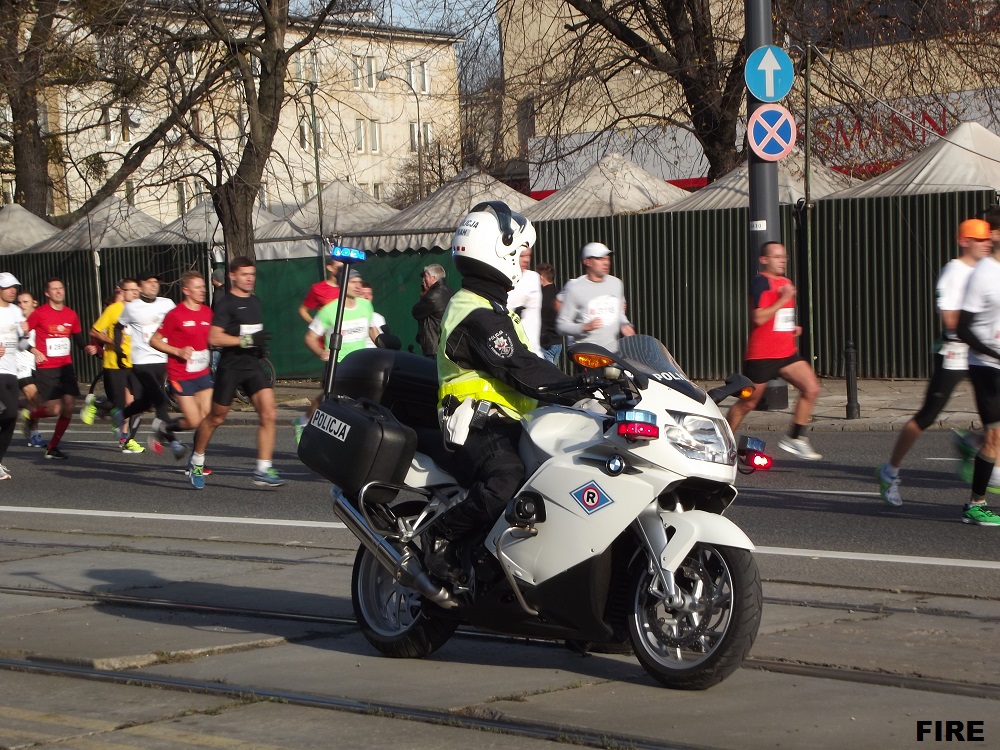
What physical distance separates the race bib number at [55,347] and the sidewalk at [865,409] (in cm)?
322

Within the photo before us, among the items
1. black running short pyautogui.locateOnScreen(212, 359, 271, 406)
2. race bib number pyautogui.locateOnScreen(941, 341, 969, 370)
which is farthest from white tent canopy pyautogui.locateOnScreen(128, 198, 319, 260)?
race bib number pyautogui.locateOnScreen(941, 341, 969, 370)

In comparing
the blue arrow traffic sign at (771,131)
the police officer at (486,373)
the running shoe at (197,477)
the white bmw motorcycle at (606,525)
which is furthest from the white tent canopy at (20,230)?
the police officer at (486,373)

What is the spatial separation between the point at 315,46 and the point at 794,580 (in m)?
16.5

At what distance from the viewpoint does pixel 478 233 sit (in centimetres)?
541

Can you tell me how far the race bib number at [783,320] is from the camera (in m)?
11.1

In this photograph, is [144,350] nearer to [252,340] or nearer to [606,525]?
[252,340]

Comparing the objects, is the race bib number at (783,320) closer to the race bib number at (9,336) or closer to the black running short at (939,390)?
the black running short at (939,390)

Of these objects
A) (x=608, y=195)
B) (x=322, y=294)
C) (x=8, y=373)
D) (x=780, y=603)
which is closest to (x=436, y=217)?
(x=608, y=195)

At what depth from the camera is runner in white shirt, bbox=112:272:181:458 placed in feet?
46.5

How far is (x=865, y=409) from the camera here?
15.5 meters

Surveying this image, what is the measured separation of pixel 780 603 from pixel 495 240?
247cm

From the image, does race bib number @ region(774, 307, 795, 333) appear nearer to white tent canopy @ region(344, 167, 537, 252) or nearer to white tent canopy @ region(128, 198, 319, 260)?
white tent canopy @ region(344, 167, 537, 252)

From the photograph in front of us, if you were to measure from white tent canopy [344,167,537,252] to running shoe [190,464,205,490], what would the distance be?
10945mm

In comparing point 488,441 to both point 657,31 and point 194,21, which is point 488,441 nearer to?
point 194,21
